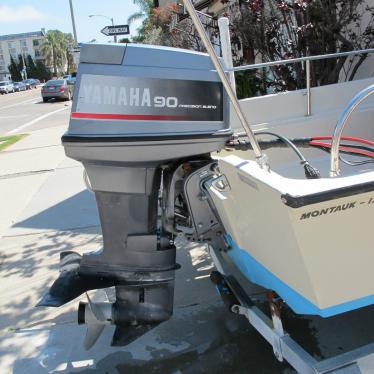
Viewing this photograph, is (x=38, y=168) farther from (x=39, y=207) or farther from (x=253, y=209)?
(x=253, y=209)

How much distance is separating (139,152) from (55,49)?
366 ft

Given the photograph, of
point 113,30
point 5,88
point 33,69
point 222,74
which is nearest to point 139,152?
point 222,74

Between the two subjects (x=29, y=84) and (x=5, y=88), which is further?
(x=29, y=84)

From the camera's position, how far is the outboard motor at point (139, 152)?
7.76ft

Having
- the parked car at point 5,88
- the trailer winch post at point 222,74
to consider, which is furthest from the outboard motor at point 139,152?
the parked car at point 5,88

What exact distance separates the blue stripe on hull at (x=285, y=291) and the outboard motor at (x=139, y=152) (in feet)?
1.15

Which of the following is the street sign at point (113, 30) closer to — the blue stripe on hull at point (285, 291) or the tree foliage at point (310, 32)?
the tree foliage at point (310, 32)

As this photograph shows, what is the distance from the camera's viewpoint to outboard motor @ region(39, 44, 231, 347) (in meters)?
2.37

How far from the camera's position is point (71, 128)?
2.41 m

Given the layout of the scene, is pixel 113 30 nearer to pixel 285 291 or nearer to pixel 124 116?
pixel 124 116

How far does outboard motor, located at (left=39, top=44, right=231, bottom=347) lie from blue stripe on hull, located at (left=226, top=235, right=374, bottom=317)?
35cm

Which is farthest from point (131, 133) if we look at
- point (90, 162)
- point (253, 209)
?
point (253, 209)

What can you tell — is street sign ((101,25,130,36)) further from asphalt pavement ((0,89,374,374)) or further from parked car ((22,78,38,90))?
parked car ((22,78,38,90))

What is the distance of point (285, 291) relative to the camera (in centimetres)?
205
